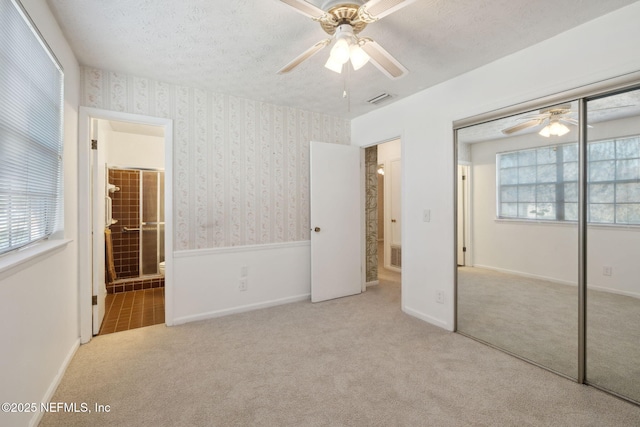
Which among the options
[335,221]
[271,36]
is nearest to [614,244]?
[335,221]

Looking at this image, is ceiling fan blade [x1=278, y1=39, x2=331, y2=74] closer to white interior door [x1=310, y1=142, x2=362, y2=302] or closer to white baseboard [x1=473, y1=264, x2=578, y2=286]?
white interior door [x1=310, y1=142, x2=362, y2=302]

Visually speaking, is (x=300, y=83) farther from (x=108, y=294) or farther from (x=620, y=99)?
(x=108, y=294)

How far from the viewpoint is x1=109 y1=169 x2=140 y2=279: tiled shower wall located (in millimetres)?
4453

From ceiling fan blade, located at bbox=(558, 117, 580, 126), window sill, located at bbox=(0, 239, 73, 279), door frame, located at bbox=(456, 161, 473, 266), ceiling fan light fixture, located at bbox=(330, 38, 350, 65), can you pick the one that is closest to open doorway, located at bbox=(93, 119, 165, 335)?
window sill, located at bbox=(0, 239, 73, 279)

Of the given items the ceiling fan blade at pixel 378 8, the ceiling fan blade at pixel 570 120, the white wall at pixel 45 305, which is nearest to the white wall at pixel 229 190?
the white wall at pixel 45 305

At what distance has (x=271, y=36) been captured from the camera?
2.03m

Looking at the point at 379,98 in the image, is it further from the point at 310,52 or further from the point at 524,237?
the point at 524,237

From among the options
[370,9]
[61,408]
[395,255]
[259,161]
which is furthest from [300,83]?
[395,255]

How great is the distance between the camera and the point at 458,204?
2.71m

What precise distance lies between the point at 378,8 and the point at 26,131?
6.20ft

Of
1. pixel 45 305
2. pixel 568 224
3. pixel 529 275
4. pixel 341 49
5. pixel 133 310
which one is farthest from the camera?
pixel 133 310

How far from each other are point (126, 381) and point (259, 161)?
2.29 meters

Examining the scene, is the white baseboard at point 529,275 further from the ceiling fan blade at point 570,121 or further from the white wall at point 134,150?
the white wall at point 134,150

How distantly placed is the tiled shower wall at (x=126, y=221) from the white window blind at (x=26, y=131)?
282 cm
